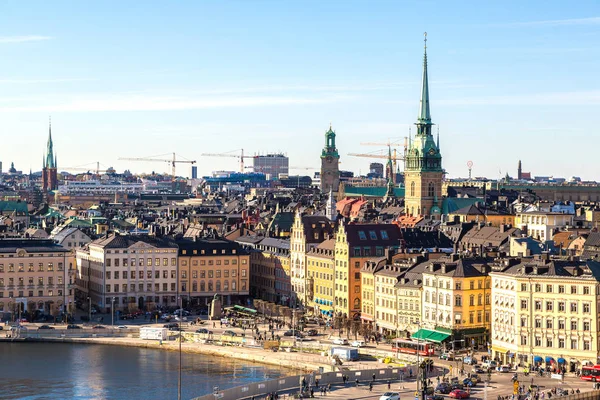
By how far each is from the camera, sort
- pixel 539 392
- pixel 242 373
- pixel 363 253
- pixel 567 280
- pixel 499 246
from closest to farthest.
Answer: pixel 539 392
pixel 567 280
pixel 242 373
pixel 363 253
pixel 499 246

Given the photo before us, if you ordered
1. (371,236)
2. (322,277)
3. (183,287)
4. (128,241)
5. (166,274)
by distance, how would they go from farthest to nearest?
(183,287)
(166,274)
(128,241)
(322,277)
(371,236)

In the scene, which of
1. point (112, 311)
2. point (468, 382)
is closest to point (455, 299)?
point (468, 382)

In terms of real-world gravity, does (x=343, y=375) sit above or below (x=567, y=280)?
below

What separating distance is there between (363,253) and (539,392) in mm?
46257

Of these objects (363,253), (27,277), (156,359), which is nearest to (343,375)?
(156,359)

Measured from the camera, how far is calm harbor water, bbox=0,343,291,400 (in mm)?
97375

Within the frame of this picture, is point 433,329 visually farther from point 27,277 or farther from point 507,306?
point 27,277

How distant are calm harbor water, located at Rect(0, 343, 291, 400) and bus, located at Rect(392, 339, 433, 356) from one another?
9.62 m

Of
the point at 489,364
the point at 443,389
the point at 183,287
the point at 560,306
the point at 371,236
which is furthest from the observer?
the point at 183,287

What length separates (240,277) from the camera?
148m

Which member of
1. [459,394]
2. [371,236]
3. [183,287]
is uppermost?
[371,236]

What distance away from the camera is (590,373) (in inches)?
3720

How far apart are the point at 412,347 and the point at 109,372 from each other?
23899 millimetres

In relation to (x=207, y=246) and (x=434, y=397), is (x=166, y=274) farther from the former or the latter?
(x=434, y=397)
